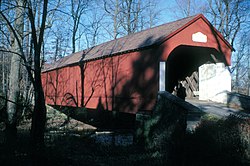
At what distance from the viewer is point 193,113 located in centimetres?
759

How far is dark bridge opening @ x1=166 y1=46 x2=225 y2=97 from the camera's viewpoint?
1330cm

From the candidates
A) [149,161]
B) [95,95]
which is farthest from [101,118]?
[149,161]

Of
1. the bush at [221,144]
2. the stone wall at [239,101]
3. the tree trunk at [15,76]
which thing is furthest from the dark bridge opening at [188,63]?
the bush at [221,144]

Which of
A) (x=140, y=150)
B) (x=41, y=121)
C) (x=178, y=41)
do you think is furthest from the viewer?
(x=178, y=41)

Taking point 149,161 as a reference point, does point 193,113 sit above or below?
above

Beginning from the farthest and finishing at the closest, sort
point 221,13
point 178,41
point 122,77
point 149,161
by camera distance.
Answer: point 221,13 < point 122,77 < point 178,41 < point 149,161

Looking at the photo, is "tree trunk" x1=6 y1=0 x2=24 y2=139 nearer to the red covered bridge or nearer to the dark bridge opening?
the red covered bridge

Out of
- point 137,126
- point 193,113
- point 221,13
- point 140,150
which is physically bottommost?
point 140,150

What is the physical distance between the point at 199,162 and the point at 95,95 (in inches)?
389

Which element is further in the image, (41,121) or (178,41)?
(178,41)

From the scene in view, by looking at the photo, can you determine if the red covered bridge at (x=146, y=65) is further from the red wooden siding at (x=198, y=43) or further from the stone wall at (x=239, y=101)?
the stone wall at (x=239, y=101)

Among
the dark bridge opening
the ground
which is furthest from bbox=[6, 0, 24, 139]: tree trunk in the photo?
the dark bridge opening

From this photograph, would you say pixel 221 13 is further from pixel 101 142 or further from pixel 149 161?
pixel 149 161

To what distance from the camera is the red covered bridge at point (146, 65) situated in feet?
35.3
